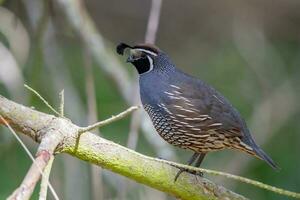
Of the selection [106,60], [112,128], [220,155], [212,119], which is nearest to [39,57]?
[106,60]

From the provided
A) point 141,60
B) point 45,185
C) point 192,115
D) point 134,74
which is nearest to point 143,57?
point 141,60

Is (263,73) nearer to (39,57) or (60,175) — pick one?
(60,175)

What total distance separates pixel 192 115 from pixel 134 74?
194 centimetres

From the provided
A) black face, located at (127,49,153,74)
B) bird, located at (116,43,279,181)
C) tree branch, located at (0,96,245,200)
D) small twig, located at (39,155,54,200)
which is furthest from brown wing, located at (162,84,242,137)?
small twig, located at (39,155,54,200)

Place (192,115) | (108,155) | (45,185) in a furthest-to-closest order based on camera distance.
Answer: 1. (192,115)
2. (108,155)
3. (45,185)

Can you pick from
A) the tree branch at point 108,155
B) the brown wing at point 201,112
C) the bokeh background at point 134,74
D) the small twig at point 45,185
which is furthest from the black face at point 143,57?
the small twig at point 45,185

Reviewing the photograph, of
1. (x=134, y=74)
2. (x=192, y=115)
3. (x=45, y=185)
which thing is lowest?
(x=45, y=185)

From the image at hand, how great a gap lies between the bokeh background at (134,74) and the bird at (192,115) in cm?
22

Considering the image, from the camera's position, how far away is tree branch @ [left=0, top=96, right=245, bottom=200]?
94.2 inches

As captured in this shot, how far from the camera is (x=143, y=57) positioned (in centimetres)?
342

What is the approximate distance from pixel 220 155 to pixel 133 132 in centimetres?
236

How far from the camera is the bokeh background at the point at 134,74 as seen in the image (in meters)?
3.95

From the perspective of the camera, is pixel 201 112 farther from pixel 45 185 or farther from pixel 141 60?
pixel 45 185

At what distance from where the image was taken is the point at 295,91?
6.04 m
